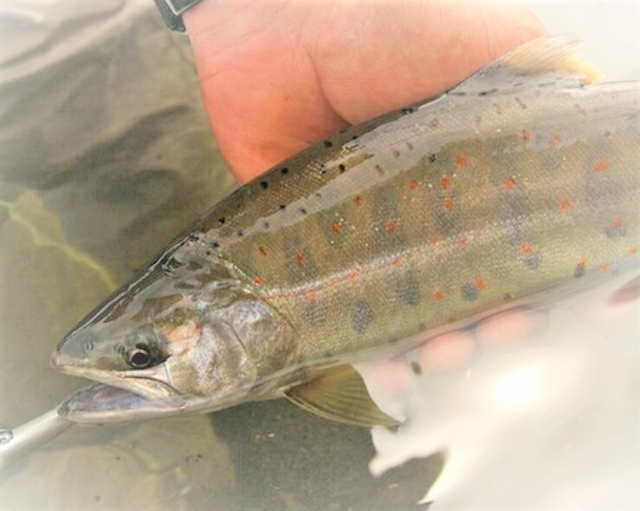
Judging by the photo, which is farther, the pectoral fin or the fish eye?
the pectoral fin

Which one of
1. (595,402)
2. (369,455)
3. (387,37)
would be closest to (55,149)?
(387,37)

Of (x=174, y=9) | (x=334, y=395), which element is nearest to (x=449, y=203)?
(x=334, y=395)

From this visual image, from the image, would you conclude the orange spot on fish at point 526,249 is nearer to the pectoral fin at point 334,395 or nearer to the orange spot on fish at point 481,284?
the orange spot on fish at point 481,284

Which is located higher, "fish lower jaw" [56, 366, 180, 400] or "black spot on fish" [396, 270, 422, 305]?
"fish lower jaw" [56, 366, 180, 400]

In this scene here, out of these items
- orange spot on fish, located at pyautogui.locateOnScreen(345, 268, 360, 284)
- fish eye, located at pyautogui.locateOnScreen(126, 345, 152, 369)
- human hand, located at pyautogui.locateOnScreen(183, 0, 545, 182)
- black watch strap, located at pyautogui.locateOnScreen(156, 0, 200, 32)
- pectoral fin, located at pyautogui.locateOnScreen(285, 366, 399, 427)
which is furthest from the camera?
black watch strap, located at pyautogui.locateOnScreen(156, 0, 200, 32)

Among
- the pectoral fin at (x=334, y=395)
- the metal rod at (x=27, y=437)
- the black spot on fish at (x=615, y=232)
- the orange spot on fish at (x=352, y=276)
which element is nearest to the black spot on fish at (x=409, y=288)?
the orange spot on fish at (x=352, y=276)

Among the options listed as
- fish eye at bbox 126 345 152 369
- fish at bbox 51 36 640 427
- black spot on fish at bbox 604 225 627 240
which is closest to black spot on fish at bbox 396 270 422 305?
fish at bbox 51 36 640 427

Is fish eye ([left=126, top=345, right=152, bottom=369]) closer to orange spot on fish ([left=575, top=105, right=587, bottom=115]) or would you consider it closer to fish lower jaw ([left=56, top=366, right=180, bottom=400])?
fish lower jaw ([left=56, top=366, right=180, bottom=400])
